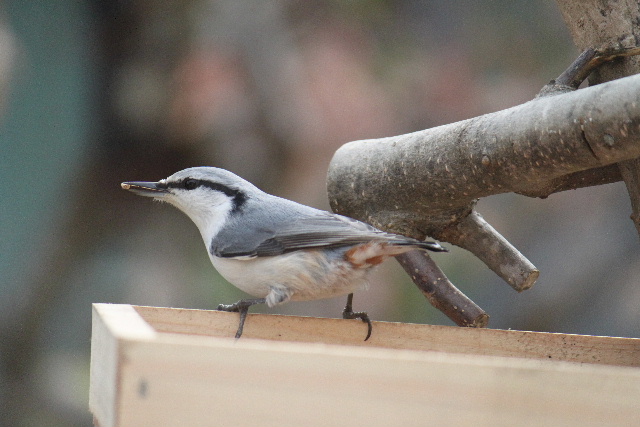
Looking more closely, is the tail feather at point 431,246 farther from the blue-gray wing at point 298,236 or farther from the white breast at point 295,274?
the white breast at point 295,274

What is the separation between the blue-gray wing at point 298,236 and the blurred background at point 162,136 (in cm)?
206

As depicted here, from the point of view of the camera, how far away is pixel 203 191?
1.97 meters

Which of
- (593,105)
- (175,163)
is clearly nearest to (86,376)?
(175,163)

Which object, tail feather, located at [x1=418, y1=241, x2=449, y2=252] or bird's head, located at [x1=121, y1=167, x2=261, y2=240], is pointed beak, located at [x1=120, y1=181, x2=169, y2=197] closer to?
bird's head, located at [x1=121, y1=167, x2=261, y2=240]

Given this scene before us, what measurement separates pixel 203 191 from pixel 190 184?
39 mm

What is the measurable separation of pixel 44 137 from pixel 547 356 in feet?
10.0

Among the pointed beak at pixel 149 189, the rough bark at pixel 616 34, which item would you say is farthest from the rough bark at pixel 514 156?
the pointed beak at pixel 149 189

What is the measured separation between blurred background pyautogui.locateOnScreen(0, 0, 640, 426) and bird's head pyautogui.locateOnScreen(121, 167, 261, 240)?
1.86m

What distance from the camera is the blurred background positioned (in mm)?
3797

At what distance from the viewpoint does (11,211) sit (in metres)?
3.81

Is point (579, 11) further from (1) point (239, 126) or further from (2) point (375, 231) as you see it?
(1) point (239, 126)

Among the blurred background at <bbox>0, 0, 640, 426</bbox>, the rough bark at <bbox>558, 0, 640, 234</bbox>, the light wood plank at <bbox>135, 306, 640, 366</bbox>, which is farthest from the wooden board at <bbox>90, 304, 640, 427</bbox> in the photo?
the blurred background at <bbox>0, 0, 640, 426</bbox>

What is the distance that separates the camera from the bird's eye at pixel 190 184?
77.5 inches

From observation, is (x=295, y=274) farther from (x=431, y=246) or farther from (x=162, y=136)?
(x=162, y=136)
